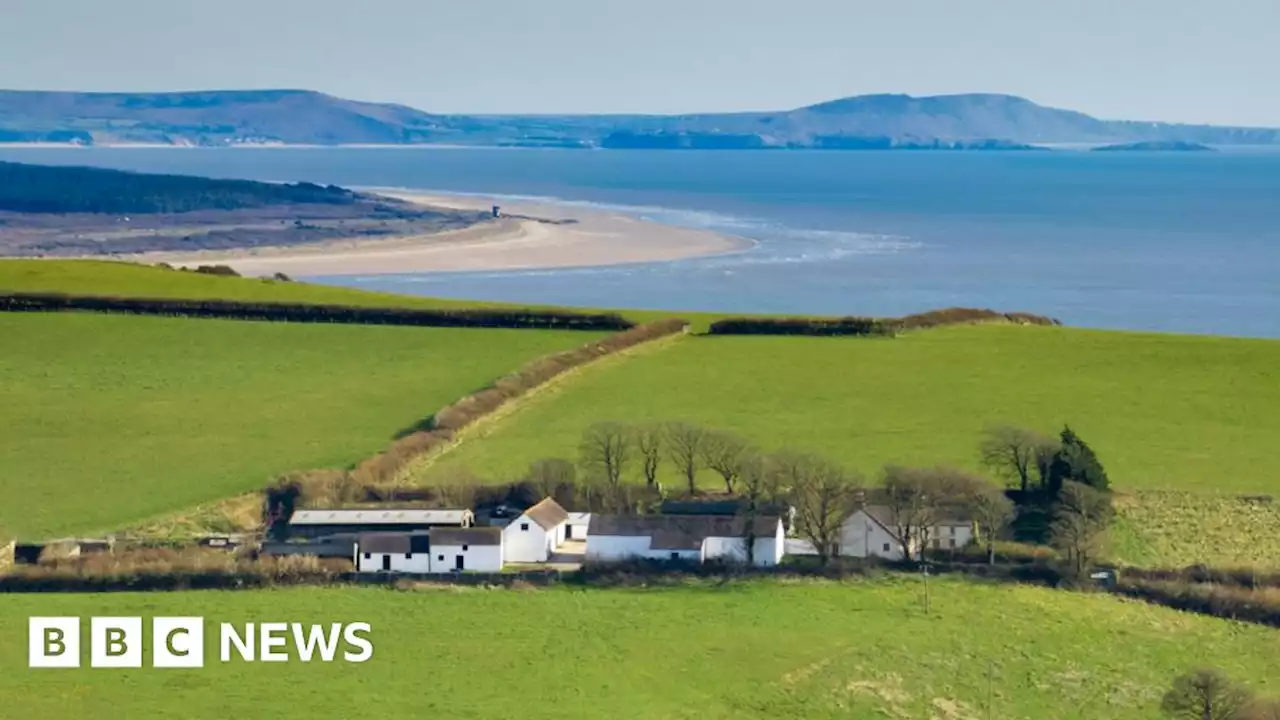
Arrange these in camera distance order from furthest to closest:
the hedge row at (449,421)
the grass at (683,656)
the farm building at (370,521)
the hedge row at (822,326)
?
the hedge row at (822,326) < the hedge row at (449,421) < the farm building at (370,521) < the grass at (683,656)

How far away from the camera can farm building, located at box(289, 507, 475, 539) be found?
32.8 metres

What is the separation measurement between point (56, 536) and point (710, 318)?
2927 cm

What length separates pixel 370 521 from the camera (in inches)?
1299

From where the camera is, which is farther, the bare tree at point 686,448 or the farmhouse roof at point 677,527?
the bare tree at point 686,448

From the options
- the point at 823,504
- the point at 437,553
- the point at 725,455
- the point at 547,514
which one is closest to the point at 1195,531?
the point at 823,504

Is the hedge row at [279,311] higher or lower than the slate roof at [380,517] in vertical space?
higher

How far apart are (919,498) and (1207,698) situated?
406 inches

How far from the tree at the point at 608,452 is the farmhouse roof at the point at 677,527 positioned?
3.07 m

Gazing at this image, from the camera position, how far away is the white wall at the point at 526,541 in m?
31.9

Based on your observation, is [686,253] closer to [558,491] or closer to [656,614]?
[558,491]

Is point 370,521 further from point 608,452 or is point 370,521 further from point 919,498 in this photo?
point 919,498

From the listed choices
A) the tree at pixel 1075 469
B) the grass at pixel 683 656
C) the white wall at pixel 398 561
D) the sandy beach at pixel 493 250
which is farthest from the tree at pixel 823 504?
the sandy beach at pixel 493 250

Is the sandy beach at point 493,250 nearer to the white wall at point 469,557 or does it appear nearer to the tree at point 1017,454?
the tree at point 1017,454

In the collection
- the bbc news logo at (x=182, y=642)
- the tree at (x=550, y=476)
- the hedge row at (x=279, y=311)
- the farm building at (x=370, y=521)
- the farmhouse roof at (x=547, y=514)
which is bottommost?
the bbc news logo at (x=182, y=642)
